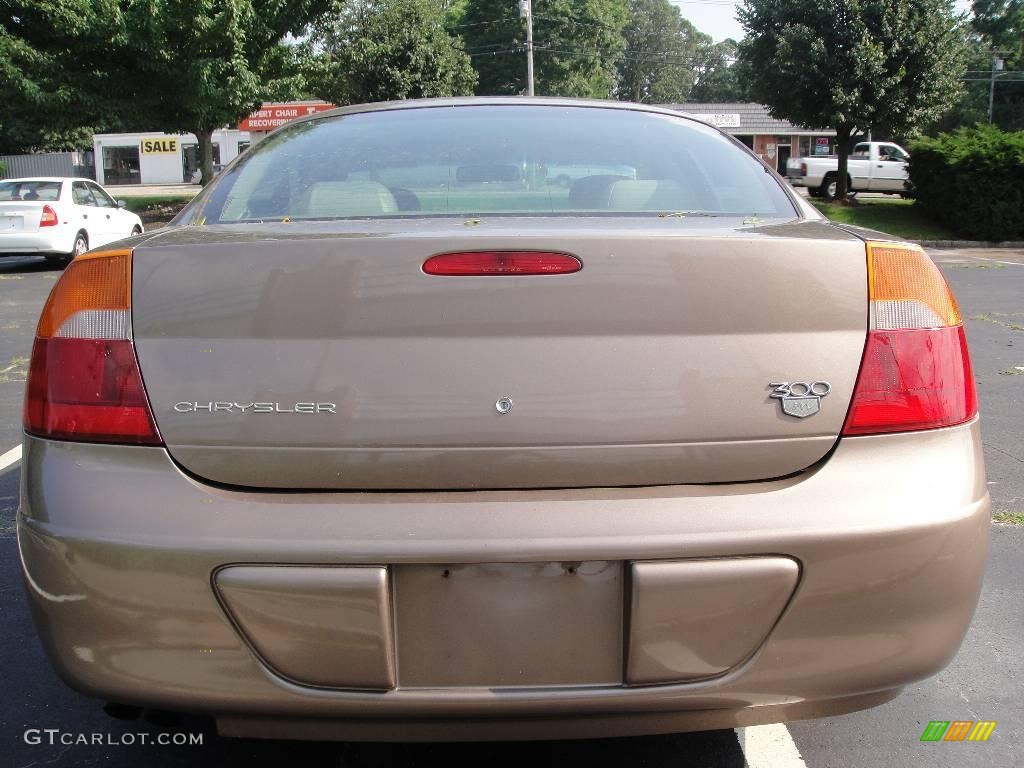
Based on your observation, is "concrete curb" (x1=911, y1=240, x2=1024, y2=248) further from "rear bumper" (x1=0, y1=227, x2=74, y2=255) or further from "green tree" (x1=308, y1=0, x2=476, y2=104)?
"green tree" (x1=308, y1=0, x2=476, y2=104)

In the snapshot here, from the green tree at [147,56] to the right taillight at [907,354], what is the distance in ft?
63.1

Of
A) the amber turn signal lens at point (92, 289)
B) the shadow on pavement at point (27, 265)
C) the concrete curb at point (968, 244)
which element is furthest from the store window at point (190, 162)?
the amber turn signal lens at point (92, 289)

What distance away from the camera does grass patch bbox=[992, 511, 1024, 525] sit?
3.93 metres

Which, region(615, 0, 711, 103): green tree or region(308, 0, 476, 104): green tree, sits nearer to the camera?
region(308, 0, 476, 104): green tree

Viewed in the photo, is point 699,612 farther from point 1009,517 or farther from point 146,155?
point 146,155

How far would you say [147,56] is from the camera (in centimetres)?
1991

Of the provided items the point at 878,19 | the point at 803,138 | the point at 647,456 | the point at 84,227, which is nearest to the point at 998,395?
the point at 647,456

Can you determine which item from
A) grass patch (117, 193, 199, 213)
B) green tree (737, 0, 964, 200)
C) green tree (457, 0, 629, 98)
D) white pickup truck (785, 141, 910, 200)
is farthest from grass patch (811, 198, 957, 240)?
green tree (457, 0, 629, 98)

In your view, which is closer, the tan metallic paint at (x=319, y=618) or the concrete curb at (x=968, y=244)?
the tan metallic paint at (x=319, y=618)

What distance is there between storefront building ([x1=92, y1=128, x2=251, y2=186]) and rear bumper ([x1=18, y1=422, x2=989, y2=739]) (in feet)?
190

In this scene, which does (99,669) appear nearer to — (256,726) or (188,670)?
(188,670)

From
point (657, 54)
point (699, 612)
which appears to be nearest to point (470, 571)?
point (699, 612)

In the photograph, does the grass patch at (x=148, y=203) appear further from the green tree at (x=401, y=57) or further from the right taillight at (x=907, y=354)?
the right taillight at (x=907, y=354)

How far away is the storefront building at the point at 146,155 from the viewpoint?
56500 millimetres
